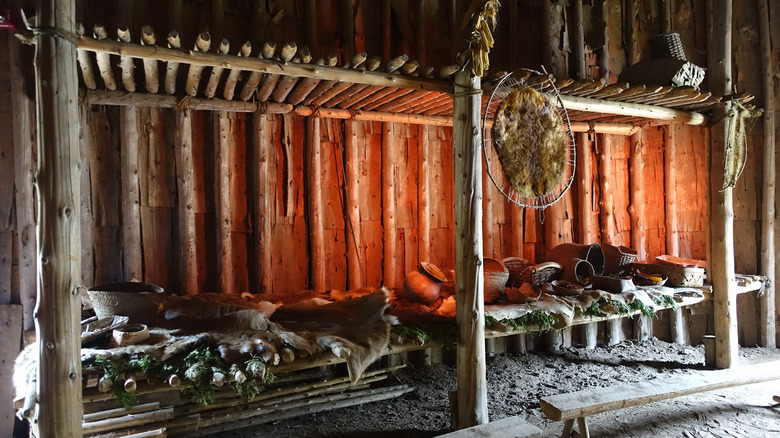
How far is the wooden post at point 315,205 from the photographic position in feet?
20.5

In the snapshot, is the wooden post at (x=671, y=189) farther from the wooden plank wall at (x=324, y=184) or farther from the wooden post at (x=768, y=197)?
the wooden post at (x=768, y=197)

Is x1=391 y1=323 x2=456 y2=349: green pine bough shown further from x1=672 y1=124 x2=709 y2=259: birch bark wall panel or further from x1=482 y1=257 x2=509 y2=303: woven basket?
x1=672 y1=124 x2=709 y2=259: birch bark wall panel

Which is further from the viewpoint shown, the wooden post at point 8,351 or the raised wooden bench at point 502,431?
the wooden post at point 8,351

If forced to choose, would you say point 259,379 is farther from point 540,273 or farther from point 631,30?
point 631,30

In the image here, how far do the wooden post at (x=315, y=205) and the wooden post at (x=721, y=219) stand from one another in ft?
17.6

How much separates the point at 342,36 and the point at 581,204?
4626mm

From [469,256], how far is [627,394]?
2.12 meters

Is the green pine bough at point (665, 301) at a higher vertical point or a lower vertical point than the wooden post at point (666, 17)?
lower

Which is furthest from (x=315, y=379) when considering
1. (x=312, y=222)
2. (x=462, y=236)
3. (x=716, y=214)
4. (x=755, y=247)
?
(x=755, y=247)

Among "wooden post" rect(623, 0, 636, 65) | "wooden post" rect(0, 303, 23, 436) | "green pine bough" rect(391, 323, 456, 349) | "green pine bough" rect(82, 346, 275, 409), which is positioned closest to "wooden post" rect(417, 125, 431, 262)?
"green pine bough" rect(391, 323, 456, 349)

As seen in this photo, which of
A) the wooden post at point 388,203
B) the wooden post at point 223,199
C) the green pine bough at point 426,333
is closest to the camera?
the green pine bough at point 426,333

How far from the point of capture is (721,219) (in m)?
6.30

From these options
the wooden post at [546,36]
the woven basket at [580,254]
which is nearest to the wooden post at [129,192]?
the woven basket at [580,254]

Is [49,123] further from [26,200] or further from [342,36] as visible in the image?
[342,36]
